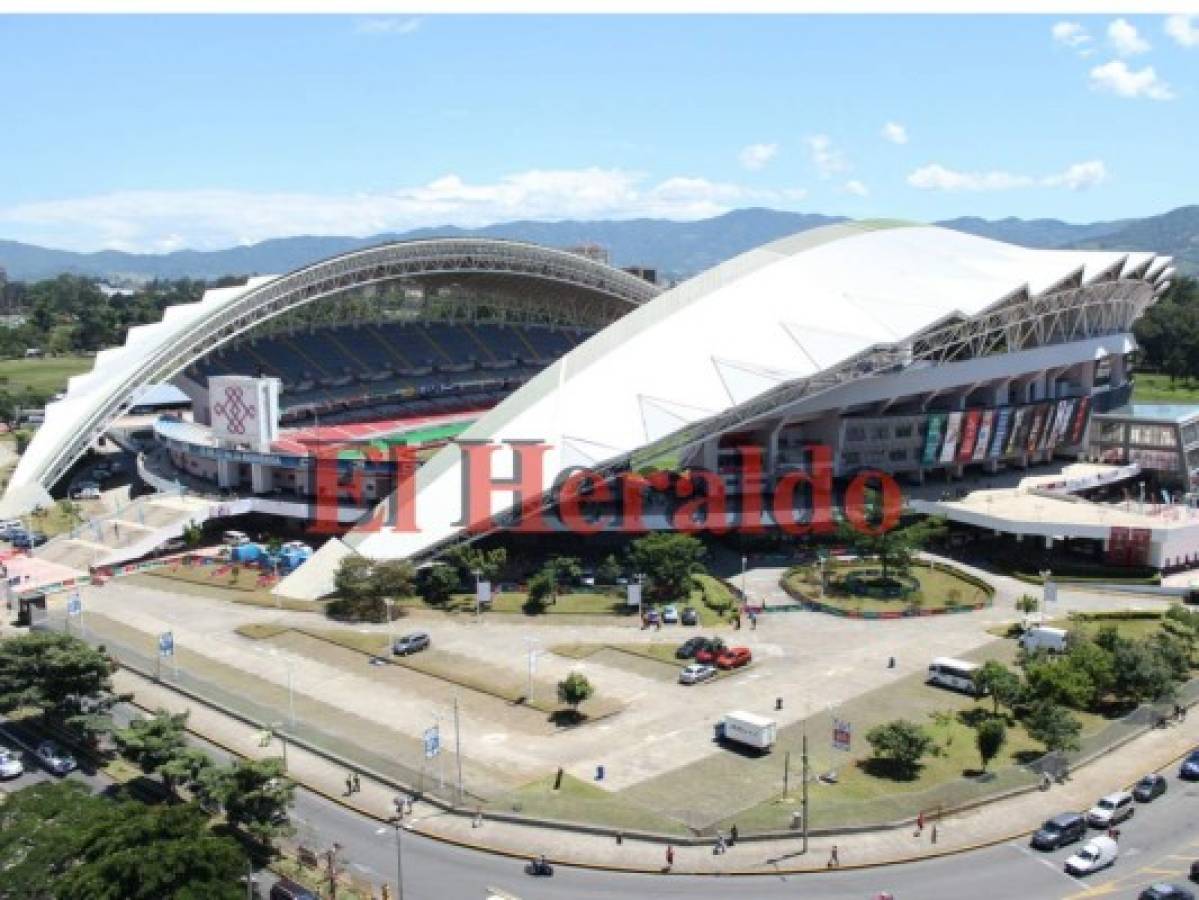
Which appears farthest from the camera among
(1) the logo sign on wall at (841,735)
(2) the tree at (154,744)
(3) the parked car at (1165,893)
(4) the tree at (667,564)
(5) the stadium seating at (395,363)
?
(5) the stadium seating at (395,363)

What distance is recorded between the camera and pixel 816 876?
84.9ft

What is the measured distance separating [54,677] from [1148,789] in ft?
106

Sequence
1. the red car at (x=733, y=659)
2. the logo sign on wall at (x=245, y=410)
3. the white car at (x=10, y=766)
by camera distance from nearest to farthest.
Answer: the white car at (x=10, y=766)
the red car at (x=733, y=659)
the logo sign on wall at (x=245, y=410)

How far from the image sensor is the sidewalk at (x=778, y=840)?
26656 mm

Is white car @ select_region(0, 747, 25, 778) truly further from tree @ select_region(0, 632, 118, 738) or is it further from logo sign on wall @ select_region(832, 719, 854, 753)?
logo sign on wall @ select_region(832, 719, 854, 753)

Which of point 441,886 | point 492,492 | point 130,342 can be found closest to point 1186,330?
point 492,492

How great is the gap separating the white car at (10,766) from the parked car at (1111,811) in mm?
30166

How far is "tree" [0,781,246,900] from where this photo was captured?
21594 mm

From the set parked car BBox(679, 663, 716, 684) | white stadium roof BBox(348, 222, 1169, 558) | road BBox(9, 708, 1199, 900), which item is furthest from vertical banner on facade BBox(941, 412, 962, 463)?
road BBox(9, 708, 1199, 900)

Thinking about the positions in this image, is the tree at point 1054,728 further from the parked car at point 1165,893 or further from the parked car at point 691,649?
the parked car at point 691,649

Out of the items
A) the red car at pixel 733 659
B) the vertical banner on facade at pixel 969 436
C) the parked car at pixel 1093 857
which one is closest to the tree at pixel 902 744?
the parked car at pixel 1093 857

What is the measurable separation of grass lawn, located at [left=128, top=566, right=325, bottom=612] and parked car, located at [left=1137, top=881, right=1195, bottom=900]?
34.7 metres

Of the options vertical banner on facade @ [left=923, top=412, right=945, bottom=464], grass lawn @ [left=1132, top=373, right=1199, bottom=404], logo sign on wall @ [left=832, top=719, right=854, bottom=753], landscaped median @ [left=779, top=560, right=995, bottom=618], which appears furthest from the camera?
grass lawn @ [left=1132, top=373, right=1199, bottom=404]

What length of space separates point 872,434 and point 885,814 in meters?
34.8
